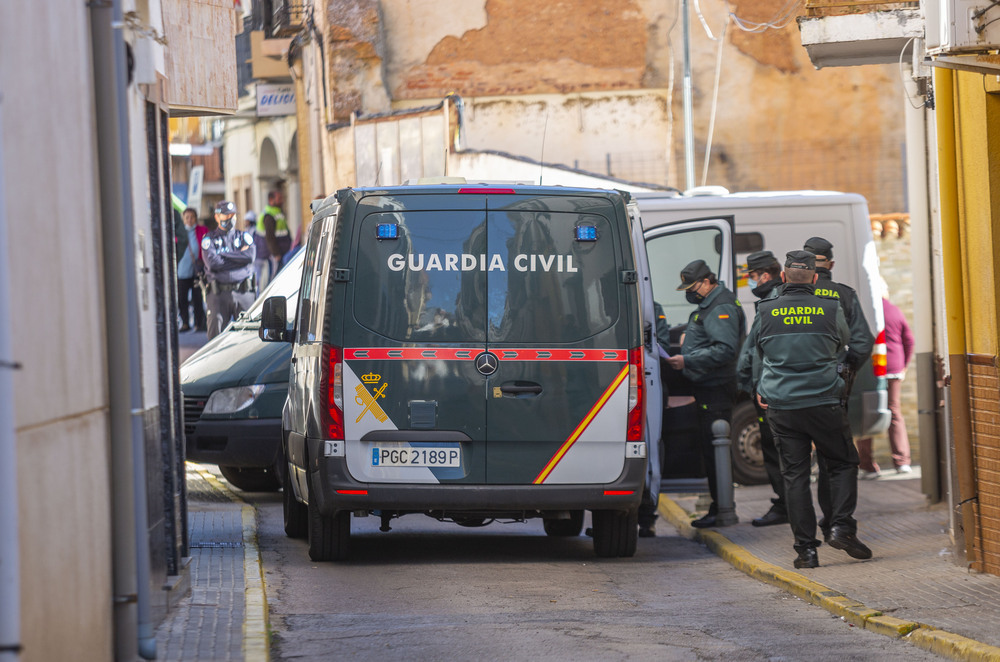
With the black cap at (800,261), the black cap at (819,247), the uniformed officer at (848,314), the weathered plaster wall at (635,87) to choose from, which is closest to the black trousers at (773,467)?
the uniformed officer at (848,314)

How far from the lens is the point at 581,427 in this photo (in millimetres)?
9367

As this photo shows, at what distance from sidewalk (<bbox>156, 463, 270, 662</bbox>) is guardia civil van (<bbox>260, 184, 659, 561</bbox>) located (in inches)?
28.8

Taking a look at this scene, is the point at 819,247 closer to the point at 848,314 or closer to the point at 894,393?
the point at 848,314

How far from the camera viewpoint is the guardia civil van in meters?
9.22

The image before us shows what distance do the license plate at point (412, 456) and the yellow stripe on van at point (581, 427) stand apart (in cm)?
56

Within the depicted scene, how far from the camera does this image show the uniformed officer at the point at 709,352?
1134 cm

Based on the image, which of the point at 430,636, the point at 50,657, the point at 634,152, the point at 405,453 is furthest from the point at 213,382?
the point at 634,152

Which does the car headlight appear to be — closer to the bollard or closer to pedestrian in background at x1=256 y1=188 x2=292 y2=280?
the bollard

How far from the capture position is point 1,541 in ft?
13.8

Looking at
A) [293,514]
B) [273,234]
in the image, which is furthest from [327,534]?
[273,234]

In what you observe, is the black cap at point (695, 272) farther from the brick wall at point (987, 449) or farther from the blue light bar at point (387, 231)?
the blue light bar at point (387, 231)

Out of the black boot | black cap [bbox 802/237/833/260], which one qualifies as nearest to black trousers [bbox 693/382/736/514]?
black cap [bbox 802/237/833/260]

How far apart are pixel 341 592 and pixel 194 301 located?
14.6 meters

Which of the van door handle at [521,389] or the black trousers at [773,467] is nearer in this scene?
the van door handle at [521,389]
